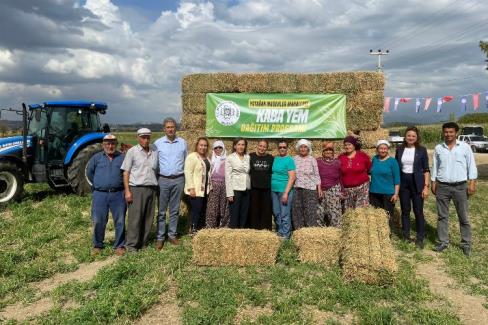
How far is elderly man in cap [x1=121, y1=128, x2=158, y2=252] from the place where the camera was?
5379mm

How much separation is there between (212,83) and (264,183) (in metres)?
2.90

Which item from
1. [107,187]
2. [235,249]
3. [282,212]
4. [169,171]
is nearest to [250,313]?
[235,249]

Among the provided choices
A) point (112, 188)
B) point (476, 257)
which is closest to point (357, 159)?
point (476, 257)

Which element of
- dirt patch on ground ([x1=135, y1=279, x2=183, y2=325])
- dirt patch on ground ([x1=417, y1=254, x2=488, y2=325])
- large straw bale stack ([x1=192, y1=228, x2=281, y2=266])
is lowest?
dirt patch on ground ([x1=417, y1=254, x2=488, y2=325])

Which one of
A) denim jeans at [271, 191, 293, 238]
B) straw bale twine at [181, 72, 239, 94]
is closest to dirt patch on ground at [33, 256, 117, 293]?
denim jeans at [271, 191, 293, 238]

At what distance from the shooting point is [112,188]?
548 centimetres

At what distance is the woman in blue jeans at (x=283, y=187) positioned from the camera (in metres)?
5.68

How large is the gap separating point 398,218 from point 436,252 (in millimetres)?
1610

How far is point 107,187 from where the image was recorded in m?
5.45

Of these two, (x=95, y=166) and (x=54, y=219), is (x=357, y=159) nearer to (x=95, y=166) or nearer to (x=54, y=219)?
(x=95, y=166)

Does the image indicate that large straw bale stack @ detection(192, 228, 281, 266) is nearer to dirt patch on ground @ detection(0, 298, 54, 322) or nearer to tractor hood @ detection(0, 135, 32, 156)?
dirt patch on ground @ detection(0, 298, 54, 322)

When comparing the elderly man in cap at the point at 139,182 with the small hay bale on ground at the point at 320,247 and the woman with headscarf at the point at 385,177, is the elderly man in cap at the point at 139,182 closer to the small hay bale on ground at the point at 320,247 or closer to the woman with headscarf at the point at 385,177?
the small hay bale on ground at the point at 320,247

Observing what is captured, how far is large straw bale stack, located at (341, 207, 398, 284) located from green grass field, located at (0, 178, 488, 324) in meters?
0.15

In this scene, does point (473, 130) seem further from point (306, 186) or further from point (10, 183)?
point (10, 183)
